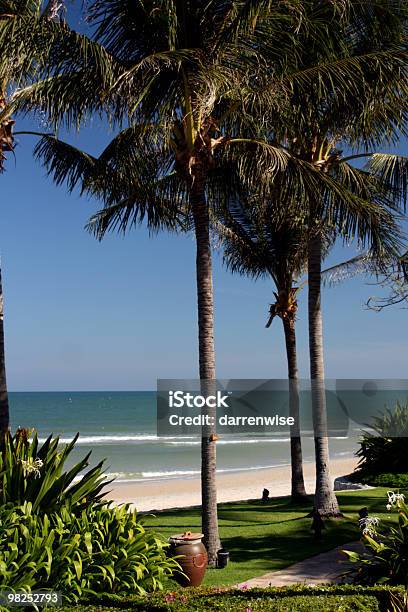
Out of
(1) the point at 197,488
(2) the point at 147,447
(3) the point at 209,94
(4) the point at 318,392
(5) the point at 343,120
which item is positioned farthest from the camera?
(2) the point at 147,447

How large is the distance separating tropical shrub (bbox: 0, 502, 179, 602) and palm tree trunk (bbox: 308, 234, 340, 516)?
19.3 ft

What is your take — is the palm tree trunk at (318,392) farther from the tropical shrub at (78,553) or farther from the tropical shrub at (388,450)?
the tropical shrub at (78,553)

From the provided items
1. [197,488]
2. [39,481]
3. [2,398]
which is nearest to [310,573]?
[39,481]

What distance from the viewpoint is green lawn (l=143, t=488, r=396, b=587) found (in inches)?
400

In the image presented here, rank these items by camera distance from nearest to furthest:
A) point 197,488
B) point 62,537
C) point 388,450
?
1. point 62,537
2. point 388,450
3. point 197,488

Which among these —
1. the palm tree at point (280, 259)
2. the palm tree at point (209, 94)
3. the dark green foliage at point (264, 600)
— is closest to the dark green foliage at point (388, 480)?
the palm tree at point (280, 259)

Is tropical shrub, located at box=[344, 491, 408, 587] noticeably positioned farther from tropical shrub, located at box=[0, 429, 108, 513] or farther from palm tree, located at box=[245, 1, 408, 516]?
palm tree, located at box=[245, 1, 408, 516]

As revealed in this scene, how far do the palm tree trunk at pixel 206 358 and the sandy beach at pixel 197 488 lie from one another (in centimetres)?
955

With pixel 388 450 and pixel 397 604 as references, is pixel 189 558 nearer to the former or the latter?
pixel 397 604

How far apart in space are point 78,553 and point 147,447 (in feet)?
138

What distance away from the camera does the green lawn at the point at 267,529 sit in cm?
1017

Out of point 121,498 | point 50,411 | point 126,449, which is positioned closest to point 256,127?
point 121,498

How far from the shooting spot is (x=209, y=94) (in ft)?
31.3

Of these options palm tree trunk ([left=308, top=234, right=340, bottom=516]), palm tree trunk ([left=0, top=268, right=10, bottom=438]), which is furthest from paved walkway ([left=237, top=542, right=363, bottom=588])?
palm tree trunk ([left=0, top=268, right=10, bottom=438])
